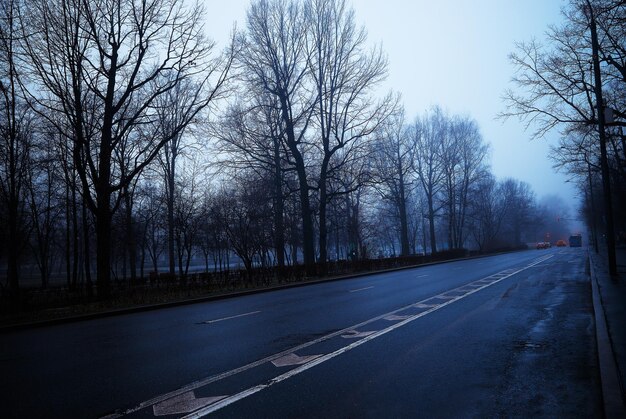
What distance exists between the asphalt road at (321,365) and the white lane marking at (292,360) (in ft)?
0.06

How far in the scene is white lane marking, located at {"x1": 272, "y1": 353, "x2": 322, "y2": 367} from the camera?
21.4ft

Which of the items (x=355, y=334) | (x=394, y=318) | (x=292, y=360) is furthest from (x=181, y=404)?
(x=394, y=318)

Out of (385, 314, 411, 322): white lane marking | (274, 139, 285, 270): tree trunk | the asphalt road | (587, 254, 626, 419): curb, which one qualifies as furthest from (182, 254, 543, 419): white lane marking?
(274, 139, 285, 270): tree trunk

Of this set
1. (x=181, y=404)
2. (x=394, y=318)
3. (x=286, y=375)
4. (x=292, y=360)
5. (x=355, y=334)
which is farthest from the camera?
(x=394, y=318)

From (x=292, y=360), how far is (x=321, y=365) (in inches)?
21.9

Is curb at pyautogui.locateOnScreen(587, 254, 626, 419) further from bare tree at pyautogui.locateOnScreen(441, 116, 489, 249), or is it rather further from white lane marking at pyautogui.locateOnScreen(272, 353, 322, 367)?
bare tree at pyautogui.locateOnScreen(441, 116, 489, 249)

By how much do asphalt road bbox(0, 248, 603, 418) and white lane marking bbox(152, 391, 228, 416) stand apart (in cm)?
2

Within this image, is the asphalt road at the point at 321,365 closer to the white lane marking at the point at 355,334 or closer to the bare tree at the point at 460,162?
the white lane marking at the point at 355,334

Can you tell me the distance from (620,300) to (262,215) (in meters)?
23.5

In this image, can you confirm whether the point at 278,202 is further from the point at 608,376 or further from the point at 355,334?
the point at 608,376

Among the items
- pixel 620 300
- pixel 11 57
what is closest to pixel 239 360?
pixel 620 300

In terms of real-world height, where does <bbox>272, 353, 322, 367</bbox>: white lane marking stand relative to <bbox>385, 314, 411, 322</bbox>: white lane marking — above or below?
above

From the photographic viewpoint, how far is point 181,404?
4.94 m

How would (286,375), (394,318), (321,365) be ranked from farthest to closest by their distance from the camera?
(394,318), (321,365), (286,375)
